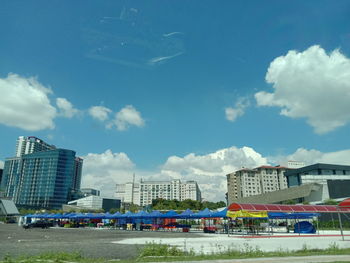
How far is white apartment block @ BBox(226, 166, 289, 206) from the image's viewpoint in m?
176

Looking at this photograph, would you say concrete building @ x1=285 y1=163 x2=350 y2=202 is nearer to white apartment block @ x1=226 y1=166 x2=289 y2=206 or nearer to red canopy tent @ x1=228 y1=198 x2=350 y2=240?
red canopy tent @ x1=228 y1=198 x2=350 y2=240

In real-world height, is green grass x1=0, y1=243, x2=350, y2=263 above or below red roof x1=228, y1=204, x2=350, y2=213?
below

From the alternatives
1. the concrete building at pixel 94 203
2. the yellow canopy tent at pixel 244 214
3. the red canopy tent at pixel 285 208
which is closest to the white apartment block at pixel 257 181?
the concrete building at pixel 94 203

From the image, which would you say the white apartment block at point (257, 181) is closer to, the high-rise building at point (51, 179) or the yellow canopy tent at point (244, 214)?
the high-rise building at point (51, 179)

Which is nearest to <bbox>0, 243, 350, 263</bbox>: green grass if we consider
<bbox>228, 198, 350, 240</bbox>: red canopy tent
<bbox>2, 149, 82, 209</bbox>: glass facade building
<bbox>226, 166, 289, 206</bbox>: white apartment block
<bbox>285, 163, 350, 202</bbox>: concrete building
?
<bbox>228, 198, 350, 240</bbox>: red canopy tent

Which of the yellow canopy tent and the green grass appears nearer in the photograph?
the green grass

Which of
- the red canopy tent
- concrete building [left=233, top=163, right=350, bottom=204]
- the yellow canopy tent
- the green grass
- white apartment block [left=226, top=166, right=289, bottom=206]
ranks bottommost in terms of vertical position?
the green grass

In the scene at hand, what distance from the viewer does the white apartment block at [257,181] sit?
176 meters

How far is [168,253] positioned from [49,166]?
19347 centimetres

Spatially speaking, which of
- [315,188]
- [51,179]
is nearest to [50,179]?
[51,179]

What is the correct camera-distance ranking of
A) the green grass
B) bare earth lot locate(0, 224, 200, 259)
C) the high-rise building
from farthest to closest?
the high-rise building, bare earth lot locate(0, 224, 200, 259), the green grass

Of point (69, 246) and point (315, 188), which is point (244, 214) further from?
point (315, 188)

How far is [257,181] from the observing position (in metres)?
180

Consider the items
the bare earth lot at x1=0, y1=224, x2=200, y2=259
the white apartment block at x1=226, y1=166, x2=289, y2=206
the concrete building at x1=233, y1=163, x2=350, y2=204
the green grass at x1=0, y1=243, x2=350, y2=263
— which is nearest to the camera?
the green grass at x1=0, y1=243, x2=350, y2=263
